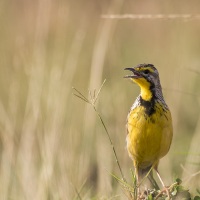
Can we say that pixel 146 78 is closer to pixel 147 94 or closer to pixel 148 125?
pixel 147 94

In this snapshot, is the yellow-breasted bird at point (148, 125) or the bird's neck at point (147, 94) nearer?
the yellow-breasted bird at point (148, 125)

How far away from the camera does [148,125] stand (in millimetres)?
6602

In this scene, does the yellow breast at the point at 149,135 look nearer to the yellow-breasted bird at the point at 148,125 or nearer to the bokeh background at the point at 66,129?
the yellow-breasted bird at the point at 148,125

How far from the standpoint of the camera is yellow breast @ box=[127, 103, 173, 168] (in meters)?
6.55

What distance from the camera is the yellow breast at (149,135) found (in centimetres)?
655

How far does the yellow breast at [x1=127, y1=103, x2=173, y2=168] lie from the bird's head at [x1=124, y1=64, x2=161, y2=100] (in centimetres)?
12

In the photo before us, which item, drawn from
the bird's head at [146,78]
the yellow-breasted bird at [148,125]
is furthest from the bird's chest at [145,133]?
the bird's head at [146,78]

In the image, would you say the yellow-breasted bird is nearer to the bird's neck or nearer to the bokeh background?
the bird's neck

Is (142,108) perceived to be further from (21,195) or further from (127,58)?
(127,58)

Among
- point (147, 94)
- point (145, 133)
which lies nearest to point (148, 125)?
point (145, 133)

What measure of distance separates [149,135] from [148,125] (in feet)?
0.23

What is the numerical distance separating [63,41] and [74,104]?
2359 mm

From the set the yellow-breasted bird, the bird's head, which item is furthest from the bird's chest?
the bird's head

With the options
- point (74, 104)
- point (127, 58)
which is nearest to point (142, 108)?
point (74, 104)
